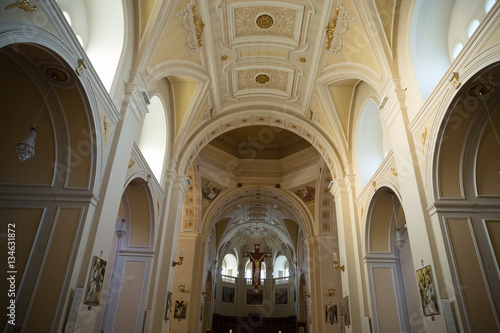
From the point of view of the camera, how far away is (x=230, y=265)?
3322 centimetres

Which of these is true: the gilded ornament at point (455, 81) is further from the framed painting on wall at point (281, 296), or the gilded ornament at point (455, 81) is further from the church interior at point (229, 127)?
the framed painting on wall at point (281, 296)

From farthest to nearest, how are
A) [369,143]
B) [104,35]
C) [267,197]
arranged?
1. [267,197]
2. [369,143]
3. [104,35]

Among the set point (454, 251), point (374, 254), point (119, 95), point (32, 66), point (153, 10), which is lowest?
point (454, 251)

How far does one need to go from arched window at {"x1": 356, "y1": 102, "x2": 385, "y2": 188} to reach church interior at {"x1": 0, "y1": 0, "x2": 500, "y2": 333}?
0.05 metres

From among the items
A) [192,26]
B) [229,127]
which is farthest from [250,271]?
[192,26]

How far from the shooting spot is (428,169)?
262 inches

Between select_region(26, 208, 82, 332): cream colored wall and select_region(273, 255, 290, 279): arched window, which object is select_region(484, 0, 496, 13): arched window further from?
select_region(273, 255, 290, 279): arched window

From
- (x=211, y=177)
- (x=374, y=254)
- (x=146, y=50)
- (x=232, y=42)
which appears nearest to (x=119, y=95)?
(x=146, y=50)

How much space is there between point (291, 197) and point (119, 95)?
13489 millimetres

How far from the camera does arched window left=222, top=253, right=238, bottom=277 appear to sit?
32.8 metres

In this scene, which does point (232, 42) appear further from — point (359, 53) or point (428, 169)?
point (428, 169)

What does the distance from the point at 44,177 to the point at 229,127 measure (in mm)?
7939

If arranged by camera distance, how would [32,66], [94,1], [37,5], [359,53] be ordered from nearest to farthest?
[37,5]
[32,66]
[94,1]
[359,53]

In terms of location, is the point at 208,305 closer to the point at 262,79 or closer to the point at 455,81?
the point at 262,79
